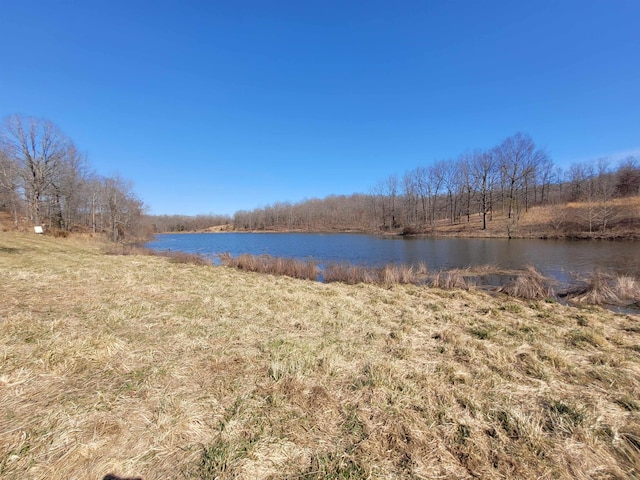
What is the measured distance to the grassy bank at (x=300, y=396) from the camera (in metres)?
2.18

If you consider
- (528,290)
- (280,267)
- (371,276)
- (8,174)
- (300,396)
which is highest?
(8,174)

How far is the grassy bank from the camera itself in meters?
2.18

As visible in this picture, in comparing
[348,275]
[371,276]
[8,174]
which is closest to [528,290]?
[371,276]

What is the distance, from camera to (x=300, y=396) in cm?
304

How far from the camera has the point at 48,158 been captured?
95.8 ft

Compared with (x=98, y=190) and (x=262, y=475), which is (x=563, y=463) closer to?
(x=262, y=475)

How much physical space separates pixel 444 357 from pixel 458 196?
189 ft

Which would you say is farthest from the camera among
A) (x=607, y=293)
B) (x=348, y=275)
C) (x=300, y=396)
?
(x=348, y=275)

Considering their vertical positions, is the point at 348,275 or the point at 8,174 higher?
the point at 8,174

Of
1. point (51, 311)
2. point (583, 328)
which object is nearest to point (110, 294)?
point (51, 311)

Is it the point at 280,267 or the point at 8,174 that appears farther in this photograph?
the point at 8,174

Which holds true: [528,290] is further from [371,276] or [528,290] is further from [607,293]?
[371,276]

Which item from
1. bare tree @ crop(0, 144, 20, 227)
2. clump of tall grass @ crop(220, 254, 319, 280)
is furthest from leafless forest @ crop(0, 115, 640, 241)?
clump of tall grass @ crop(220, 254, 319, 280)

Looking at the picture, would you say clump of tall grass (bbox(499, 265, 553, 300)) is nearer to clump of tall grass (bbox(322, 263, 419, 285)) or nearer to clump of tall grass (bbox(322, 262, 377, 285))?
clump of tall grass (bbox(322, 263, 419, 285))
